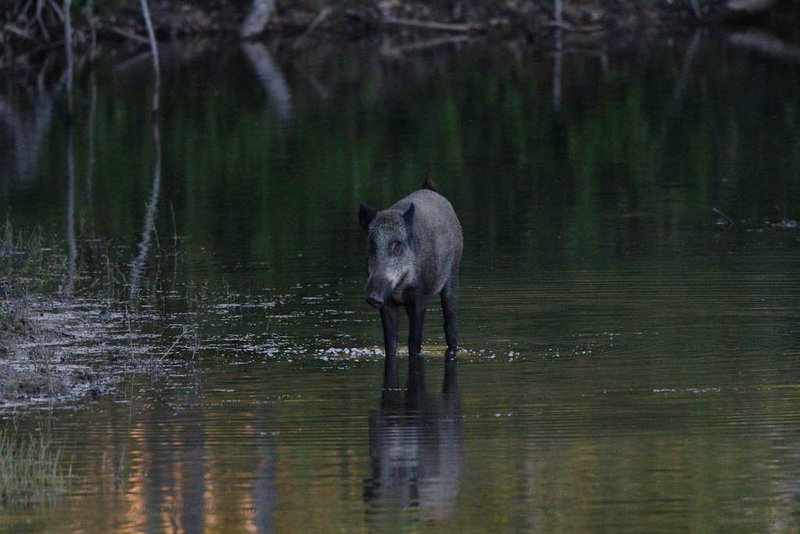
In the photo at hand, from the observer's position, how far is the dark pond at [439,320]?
34.9 ft

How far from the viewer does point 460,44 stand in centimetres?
5934

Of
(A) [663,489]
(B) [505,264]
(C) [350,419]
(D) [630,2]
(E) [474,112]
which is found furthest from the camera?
(D) [630,2]

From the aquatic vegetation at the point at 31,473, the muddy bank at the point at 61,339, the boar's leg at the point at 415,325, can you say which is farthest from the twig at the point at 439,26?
the aquatic vegetation at the point at 31,473

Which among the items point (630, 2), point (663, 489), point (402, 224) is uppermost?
point (630, 2)

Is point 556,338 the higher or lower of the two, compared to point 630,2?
lower

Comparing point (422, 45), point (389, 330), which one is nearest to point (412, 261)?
point (389, 330)

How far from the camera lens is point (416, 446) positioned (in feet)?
39.5

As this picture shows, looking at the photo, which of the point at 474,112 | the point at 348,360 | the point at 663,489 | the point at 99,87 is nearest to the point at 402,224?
the point at 348,360

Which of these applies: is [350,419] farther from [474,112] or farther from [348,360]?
[474,112]

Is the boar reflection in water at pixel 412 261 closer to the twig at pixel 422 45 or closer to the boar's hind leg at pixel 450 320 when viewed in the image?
the boar's hind leg at pixel 450 320

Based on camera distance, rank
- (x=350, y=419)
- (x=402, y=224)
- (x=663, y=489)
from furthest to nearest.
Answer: (x=402, y=224) → (x=350, y=419) → (x=663, y=489)

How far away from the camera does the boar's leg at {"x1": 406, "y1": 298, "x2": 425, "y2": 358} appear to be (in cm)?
1494

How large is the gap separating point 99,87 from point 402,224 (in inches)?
1312

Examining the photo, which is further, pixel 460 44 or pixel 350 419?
pixel 460 44
